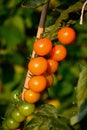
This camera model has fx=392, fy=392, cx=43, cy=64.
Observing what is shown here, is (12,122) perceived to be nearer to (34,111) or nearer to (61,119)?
(34,111)

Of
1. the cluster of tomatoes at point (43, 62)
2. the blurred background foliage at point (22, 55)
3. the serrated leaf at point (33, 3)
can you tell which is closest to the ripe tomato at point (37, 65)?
the cluster of tomatoes at point (43, 62)

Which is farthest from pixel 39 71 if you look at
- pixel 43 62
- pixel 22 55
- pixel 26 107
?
pixel 22 55

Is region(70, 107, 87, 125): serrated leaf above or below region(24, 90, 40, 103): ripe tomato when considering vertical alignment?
below

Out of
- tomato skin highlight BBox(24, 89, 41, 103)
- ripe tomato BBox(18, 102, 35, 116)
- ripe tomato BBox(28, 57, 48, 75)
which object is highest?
ripe tomato BBox(28, 57, 48, 75)

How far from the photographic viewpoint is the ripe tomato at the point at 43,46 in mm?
1511

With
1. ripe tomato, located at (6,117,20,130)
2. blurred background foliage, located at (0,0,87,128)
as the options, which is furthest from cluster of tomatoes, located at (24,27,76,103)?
blurred background foliage, located at (0,0,87,128)

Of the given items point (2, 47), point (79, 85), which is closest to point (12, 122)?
point (79, 85)

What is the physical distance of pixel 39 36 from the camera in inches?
62.7

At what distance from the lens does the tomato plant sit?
5.17 ft

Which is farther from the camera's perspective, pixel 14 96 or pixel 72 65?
pixel 72 65

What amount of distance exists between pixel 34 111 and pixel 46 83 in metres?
0.14

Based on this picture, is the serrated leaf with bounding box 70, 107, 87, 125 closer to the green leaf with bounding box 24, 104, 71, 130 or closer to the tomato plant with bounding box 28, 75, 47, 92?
the green leaf with bounding box 24, 104, 71, 130

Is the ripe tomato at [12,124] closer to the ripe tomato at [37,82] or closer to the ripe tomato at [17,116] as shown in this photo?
the ripe tomato at [17,116]

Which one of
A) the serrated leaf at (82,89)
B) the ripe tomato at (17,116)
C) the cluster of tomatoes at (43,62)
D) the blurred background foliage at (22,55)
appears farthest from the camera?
the blurred background foliage at (22,55)
